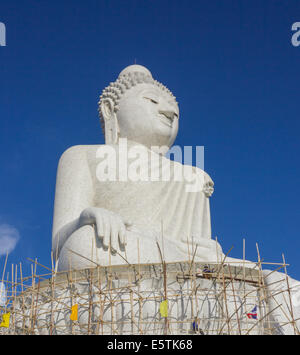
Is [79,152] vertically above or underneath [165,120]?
underneath

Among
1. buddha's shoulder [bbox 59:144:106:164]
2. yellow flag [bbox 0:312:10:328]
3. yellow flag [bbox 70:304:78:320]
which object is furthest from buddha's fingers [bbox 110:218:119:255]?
buddha's shoulder [bbox 59:144:106:164]

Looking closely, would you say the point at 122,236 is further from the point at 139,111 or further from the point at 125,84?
the point at 125,84

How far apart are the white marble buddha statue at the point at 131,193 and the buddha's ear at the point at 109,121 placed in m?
0.02

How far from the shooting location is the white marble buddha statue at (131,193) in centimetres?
627

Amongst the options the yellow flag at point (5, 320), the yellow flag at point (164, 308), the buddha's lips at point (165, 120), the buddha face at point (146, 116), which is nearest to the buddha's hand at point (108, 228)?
the yellow flag at point (164, 308)

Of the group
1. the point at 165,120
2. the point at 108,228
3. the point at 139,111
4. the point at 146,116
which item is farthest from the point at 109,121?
the point at 108,228

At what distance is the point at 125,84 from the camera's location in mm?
8695

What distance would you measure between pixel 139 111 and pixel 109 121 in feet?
1.78

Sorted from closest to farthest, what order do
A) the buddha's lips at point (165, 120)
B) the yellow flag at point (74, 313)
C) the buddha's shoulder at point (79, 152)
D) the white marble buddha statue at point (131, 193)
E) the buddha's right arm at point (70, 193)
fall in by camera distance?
the yellow flag at point (74, 313)
the white marble buddha statue at point (131, 193)
the buddha's right arm at point (70, 193)
the buddha's shoulder at point (79, 152)
the buddha's lips at point (165, 120)

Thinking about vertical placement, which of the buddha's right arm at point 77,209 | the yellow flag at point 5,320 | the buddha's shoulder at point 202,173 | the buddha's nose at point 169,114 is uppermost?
the buddha's nose at point 169,114

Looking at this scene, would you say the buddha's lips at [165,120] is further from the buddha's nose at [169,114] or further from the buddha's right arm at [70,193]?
the buddha's right arm at [70,193]

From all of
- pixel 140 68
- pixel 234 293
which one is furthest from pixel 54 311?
pixel 140 68

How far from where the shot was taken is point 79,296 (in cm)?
557

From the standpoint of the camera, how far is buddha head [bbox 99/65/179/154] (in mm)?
8367
